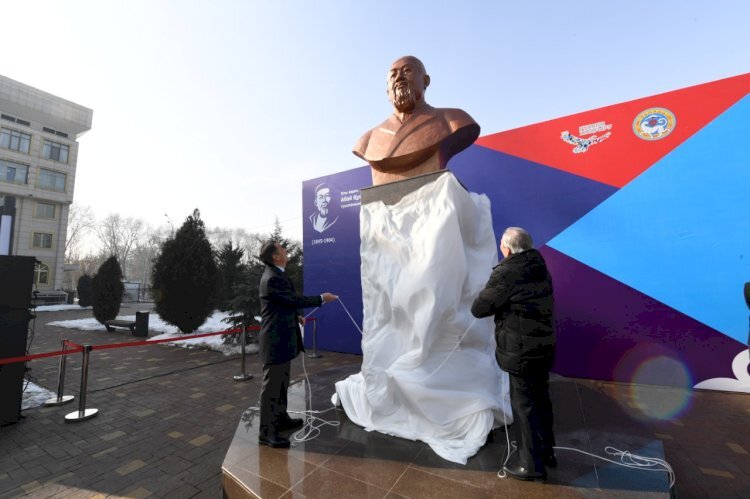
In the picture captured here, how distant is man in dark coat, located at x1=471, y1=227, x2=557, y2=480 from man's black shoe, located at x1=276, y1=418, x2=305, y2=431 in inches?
70.7

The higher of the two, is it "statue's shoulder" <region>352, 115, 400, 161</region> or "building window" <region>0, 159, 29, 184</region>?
"building window" <region>0, 159, 29, 184</region>

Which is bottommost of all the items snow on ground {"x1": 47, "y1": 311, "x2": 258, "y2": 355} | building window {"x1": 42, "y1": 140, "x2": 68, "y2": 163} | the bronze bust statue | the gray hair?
snow on ground {"x1": 47, "y1": 311, "x2": 258, "y2": 355}

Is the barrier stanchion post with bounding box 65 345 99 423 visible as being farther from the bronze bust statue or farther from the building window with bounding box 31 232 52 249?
the building window with bounding box 31 232 52 249

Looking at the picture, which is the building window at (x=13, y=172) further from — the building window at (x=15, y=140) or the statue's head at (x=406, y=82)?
the statue's head at (x=406, y=82)

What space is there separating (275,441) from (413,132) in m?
3.08

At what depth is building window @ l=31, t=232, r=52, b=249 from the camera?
26.6 meters

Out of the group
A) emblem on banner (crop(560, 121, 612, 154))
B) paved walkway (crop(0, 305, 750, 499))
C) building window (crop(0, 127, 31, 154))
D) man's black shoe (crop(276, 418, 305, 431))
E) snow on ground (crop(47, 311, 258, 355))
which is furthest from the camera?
building window (crop(0, 127, 31, 154))

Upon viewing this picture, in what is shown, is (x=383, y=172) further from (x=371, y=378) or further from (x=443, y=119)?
(x=371, y=378)

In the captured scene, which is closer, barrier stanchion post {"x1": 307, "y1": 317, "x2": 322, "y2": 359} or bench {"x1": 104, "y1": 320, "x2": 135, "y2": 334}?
barrier stanchion post {"x1": 307, "y1": 317, "x2": 322, "y2": 359}

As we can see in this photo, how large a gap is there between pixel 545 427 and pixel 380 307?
5.31 ft

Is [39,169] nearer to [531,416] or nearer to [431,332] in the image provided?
[431,332]

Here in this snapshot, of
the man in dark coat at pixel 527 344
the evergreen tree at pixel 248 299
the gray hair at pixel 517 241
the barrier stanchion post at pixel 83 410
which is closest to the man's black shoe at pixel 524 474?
the man in dark coat at pixel 527 344

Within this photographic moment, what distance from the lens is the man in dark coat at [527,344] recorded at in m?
2.15

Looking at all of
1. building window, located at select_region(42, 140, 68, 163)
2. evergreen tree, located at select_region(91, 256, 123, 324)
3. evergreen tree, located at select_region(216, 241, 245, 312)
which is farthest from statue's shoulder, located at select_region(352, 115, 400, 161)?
building window, located at select_region(42, 140, 68, 163)
